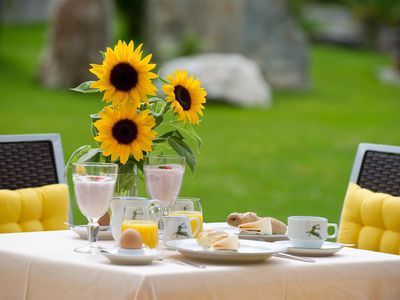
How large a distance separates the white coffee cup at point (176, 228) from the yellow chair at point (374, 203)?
3.20 ft

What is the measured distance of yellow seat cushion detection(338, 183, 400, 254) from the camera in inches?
130

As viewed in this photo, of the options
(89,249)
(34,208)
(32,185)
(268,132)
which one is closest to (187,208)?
(89,249)

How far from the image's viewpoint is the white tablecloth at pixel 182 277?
2199mm

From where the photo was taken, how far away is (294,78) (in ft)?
47.3

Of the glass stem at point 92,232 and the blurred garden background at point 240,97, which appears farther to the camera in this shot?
the blurred garden background at point 240,97

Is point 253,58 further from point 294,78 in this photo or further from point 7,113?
point 7,113

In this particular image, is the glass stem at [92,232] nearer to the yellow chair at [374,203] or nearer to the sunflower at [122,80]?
the sunflower at [122,80]

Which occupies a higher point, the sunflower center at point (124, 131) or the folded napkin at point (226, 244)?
the sunflower center at point (124, 131)

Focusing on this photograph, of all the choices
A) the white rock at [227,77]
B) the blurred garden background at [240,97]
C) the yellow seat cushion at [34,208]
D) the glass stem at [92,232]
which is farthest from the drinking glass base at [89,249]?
the white rock at [227,77]

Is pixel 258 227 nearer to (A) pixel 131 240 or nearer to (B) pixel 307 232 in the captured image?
(B) pixel 307 232

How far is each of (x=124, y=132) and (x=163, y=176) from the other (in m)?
0.16

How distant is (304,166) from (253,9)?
16.3ft

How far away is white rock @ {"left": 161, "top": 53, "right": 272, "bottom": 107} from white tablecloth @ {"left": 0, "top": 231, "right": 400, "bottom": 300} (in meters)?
9.80

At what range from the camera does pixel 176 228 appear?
2574mm
